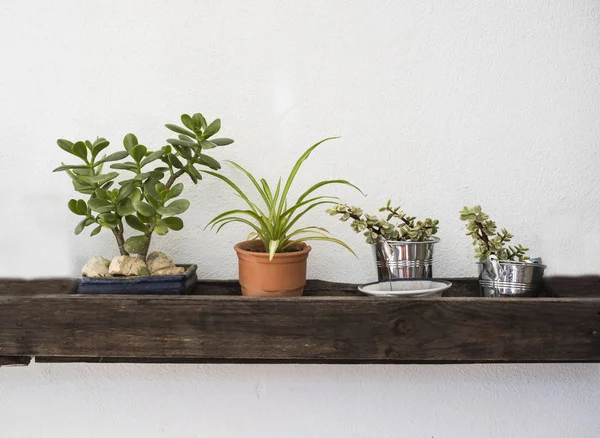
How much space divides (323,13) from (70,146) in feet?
1.64

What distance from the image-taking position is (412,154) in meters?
1.10

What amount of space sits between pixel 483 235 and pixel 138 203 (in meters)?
0.57

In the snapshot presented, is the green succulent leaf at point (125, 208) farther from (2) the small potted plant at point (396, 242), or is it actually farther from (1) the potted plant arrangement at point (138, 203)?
(2) the small potted plant at point (396, 242)

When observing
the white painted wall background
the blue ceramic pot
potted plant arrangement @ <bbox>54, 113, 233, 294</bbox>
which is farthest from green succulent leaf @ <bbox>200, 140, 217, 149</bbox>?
the blue ceramic pot

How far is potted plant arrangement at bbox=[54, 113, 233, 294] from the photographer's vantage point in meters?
0.97

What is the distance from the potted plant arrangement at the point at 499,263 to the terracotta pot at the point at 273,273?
0.29 meters

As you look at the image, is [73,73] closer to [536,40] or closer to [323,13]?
[323,13]

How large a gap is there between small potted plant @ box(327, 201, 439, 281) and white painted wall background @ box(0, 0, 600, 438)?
7cm

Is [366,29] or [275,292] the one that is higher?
[366,29]

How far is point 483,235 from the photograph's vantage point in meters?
1.02

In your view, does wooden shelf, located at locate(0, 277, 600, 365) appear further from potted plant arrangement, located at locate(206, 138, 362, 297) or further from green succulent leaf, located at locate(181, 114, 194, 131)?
green succulent leaf, located at locate(181, 114, 194, 131)

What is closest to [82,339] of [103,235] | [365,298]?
[103,235]

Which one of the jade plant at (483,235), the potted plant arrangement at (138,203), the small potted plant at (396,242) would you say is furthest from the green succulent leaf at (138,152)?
the jade plant at (483,235)

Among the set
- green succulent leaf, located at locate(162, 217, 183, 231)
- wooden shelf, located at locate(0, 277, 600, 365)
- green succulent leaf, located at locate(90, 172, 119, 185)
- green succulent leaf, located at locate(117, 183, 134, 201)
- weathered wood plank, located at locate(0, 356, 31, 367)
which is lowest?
weathered wood plank, located at locate(0, 356, 31, 367)
